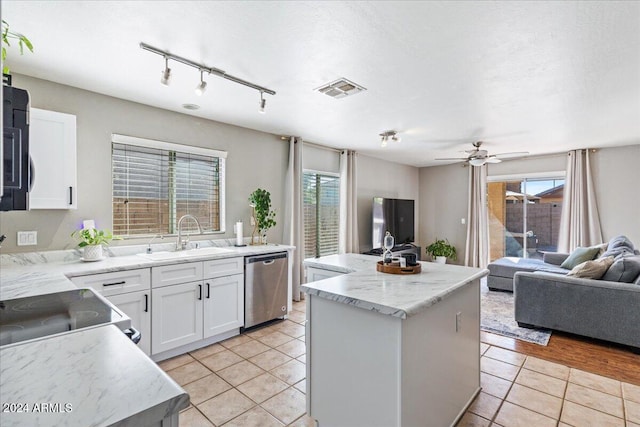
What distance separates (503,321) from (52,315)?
441 centimetres

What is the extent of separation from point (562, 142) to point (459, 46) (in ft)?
13.6

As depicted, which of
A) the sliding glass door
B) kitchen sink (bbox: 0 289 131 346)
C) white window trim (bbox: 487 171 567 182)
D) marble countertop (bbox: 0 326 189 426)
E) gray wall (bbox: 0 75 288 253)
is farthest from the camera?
the sliding glass door

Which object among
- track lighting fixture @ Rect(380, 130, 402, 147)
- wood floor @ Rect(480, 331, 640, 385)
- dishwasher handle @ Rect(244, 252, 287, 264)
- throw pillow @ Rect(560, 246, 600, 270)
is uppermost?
track lighting fixture @ Rect(380, 130, 402, 147)

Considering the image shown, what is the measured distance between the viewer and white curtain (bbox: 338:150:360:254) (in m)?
5.64

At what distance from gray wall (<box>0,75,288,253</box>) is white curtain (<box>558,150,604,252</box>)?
5816mm

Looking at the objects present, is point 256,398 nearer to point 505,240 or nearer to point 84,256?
point 84,256

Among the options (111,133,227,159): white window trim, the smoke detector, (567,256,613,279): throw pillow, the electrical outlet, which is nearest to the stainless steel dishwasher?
(111,133,227,159): white window trim

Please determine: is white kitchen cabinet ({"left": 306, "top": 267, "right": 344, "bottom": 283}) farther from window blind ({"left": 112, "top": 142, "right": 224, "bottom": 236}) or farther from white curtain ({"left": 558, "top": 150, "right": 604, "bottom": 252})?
white curtain ({"left": 558, "top": 150, "right": 604, "bottom": 252})

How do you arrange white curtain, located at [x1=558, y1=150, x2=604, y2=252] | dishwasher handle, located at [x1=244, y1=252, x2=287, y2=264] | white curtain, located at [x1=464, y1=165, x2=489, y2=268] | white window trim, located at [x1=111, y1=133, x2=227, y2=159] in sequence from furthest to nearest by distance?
white curtain, located at [x1=464, y1=165, x2=489, y2=268]
white curtain, located at [x1=558, y1=150, x2=604, y2=252]
dishwasher handle, located at [x1=244, y1=252, x2=287, y2=264]
white window trim, located at [x1=111, y1=133, x2=227, y2=159]

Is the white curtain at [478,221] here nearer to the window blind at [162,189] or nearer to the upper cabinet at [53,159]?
the window blind at [162,189]

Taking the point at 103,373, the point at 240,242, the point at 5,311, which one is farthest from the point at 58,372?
the point at 240,242

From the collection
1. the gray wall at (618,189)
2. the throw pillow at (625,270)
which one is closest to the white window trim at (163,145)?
the throw pillow at (625,270)

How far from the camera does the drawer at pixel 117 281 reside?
95.5 inches

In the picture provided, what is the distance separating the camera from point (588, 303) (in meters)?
3.31
